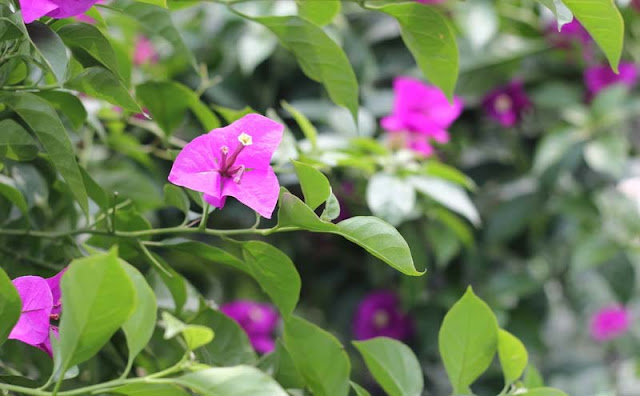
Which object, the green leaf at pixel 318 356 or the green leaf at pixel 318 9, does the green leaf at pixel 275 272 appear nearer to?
the green leaf at pixel 318 356

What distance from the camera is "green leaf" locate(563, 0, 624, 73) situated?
0.49 m

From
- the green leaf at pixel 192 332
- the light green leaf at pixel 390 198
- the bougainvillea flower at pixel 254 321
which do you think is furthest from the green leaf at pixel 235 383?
the bougainvillea flower at pixel 254 321

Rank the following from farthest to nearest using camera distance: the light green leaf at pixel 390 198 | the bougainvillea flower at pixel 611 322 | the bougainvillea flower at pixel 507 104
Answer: the bougainvillea flower at pixel 611 322
the bougainvillea flower at pixel 507 104
the light green leaf at pixel 390 198

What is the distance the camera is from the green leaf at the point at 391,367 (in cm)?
51

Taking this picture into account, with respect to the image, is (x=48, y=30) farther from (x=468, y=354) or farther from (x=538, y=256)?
(x=538, y=256)

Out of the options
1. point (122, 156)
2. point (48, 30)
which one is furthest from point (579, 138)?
point (48, 30)

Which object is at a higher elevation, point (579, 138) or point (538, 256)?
point (579, 138)

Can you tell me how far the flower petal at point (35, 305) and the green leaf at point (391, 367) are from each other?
19 centimetres

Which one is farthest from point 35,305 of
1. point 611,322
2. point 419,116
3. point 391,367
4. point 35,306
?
point 611,322

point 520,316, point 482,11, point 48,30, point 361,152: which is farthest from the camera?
point 520,316

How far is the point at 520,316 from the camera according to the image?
131 centimetres

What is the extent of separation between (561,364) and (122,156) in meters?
0.87

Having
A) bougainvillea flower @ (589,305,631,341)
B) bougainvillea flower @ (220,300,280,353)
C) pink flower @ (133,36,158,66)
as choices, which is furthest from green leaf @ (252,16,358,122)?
bougainvillea flower @ (589,305,631,341)

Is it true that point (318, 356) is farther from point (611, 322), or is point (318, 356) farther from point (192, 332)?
point (611, 322)
